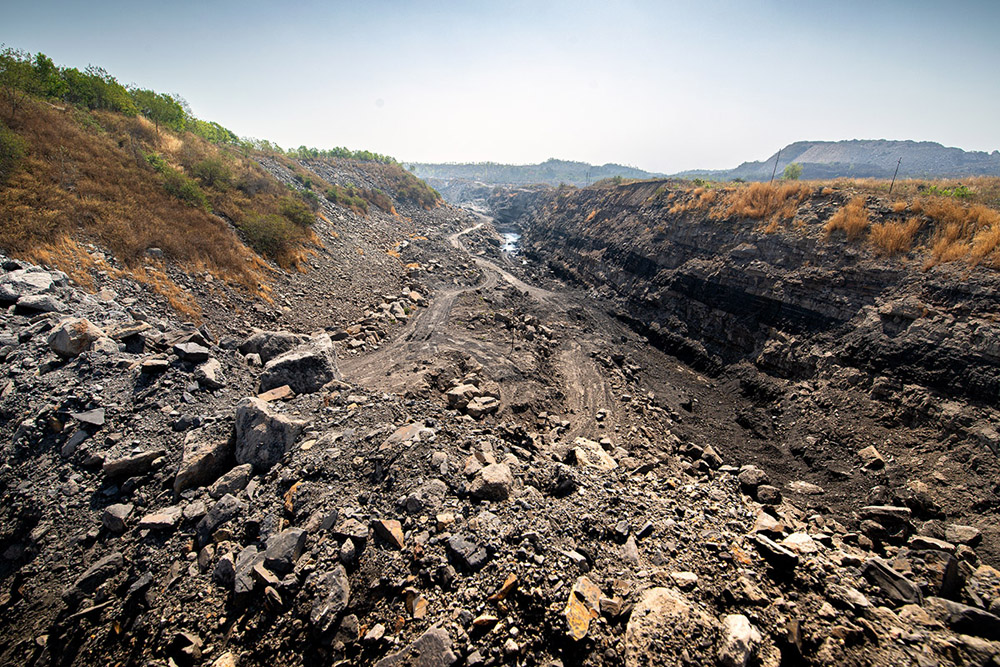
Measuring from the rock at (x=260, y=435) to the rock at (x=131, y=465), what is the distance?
57.7 inches

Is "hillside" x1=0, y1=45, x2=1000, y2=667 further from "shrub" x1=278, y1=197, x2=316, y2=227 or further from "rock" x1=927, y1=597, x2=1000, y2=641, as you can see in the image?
"shrub" x1=278, y1=197, x2=316, y2=227

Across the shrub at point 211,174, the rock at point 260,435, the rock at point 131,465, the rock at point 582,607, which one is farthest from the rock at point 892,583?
the shrub at point 211,174

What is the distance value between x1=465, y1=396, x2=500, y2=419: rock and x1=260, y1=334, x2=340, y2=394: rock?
448cm

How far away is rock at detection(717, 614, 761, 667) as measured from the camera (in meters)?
4.81

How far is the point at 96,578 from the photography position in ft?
18.8

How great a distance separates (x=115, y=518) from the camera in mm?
6395

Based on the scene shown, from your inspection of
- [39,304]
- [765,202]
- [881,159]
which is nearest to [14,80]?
[39,304]

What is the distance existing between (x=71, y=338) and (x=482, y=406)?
10.5m

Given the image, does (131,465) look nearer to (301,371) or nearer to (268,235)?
(301,371)

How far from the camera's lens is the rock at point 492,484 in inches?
299

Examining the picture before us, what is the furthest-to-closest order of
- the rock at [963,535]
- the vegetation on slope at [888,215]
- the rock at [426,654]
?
the vegetation on slope at [888,215] < the rock at [963,535] < the rock at [426,654]

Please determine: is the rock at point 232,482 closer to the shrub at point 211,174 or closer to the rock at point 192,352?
the rock at point 192,352

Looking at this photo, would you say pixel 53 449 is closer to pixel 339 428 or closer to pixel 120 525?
pixel 120 525

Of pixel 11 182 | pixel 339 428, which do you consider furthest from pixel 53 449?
pixel 11 182
